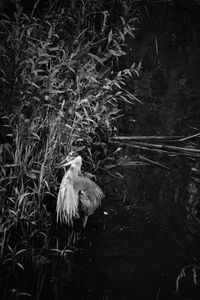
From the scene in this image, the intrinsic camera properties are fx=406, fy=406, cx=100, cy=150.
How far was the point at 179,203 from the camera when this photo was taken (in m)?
3.79

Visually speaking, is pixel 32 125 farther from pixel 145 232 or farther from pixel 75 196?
pixel 145 232

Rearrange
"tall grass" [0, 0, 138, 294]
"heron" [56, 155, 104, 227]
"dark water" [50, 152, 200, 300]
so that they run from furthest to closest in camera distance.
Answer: "heron" [56, 155, 104, 227]
"tall grass" [0, 0, 138, 294]
"dark water" [50, 152, 200, 300]

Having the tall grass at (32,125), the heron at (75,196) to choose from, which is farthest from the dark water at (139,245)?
the tall grass at (32,125)

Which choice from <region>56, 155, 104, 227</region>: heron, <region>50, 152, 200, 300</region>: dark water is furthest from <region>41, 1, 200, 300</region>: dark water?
<region>56, 155, 104, 227</region>: heron

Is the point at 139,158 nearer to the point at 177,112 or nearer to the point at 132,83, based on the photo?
the point at 177,112

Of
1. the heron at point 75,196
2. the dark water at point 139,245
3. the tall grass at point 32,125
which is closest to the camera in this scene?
the dark water at point 139,245

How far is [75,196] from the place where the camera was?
3.28 m

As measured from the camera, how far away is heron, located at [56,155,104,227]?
127 inches

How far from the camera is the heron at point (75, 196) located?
3219mm

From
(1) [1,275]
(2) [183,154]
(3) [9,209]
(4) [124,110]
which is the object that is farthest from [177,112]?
(1) [1,275]

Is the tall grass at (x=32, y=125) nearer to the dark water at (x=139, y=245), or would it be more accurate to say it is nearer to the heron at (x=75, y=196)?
the heron at (x=75, y=196)

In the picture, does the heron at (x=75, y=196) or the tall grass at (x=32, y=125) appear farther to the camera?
the heron at (x=75, y=196)

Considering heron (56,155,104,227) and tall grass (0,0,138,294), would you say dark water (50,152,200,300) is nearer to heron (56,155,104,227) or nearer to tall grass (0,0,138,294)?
heron (56,155,104,227)

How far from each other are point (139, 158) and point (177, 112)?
139 centimetres
